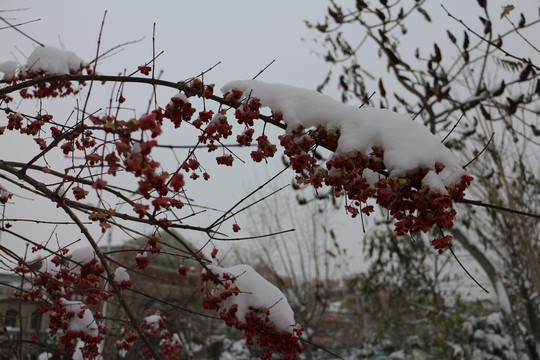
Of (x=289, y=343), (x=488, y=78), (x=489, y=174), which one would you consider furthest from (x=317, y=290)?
(x=289, y=343)

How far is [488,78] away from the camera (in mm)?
7488

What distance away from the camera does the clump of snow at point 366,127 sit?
5.22 feet

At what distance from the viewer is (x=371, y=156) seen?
1.71m

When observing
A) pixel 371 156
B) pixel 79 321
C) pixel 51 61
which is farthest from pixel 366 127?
pixel 79 321

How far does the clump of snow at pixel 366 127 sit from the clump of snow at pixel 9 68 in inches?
61.1

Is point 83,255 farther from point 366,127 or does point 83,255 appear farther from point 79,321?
point 366,127

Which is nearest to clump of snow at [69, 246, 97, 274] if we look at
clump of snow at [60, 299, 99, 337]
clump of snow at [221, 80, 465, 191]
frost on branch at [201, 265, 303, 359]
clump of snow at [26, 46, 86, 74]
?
clump of snow at [60, 299, 99, 337]

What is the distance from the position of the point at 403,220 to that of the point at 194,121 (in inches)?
43.4

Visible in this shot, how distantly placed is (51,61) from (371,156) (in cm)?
224

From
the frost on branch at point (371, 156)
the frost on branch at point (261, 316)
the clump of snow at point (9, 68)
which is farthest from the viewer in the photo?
the clump of snow at point (9, 68)

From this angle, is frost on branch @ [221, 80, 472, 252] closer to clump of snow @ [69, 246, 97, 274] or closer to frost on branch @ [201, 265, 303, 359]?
frost on branch @ [201, 265, 303, 359]

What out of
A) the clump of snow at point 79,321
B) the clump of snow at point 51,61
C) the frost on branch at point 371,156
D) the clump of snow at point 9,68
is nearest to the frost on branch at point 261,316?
the frost on branch at point 371,156

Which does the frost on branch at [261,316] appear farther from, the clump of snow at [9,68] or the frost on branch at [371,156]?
the clump of snow at [9,68]

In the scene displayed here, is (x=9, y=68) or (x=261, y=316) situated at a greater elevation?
(x=9, y=68)
